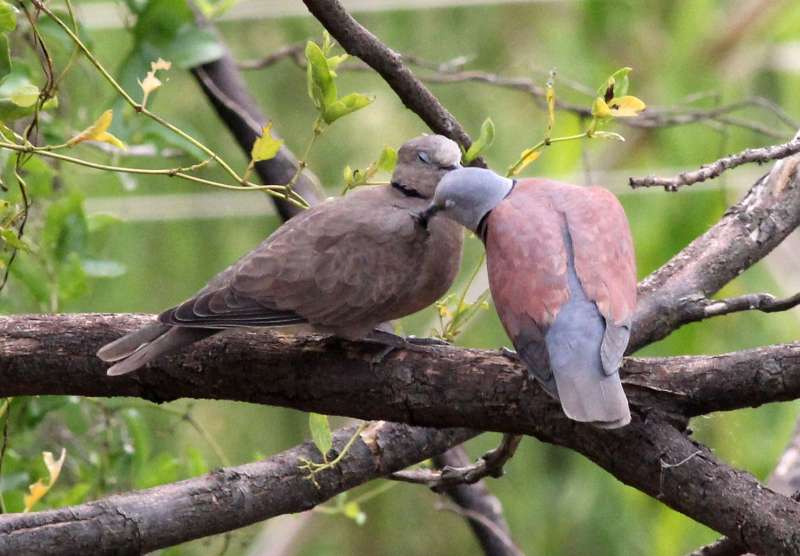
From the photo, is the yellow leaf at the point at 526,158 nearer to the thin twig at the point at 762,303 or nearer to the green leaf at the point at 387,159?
the green leaf at the point at 387,159

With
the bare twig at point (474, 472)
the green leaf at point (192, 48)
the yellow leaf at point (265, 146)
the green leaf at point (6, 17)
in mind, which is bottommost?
the bare twig at point (474, 472)

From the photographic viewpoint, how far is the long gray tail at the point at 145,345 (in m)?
1.42

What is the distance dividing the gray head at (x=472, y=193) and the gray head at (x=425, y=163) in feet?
0.44

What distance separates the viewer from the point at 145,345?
145 centimetres

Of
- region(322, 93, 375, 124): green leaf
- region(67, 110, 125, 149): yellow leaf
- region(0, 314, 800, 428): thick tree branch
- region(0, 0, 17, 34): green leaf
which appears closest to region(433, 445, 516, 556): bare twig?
region(0, 314, 800, 428): thick tree branch

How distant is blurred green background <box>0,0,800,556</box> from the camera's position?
3039mm

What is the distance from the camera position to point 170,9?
6.70ft

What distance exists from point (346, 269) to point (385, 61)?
298 millimetres

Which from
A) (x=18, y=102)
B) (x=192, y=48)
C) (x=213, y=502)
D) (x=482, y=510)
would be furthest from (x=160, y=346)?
(x=482, y=510)

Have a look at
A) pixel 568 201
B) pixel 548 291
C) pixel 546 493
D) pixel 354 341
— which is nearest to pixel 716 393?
pixel 548 291

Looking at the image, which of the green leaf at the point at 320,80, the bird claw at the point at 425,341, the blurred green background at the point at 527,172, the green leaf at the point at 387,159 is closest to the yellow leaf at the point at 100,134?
the green leaf at the point at 320,80

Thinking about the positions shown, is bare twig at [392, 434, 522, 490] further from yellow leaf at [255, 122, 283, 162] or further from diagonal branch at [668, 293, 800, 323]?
yellow leaf at [255, 122, 283, 162]

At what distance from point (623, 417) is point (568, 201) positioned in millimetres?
366

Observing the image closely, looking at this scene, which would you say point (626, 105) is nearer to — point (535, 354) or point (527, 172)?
point (535, 354)
